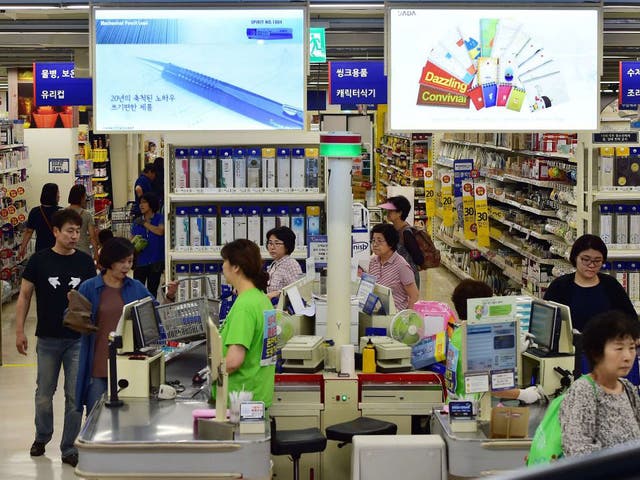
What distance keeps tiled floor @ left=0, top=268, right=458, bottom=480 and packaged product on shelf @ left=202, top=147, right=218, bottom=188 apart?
7.02 ft

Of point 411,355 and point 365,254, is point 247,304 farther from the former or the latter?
point 365,254

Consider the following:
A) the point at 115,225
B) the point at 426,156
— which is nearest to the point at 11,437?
the point at 115,225

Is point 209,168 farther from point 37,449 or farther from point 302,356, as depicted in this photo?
point 302,356

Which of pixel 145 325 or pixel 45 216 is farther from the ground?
pixel 45 216

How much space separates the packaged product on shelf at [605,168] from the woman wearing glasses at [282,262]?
316cm

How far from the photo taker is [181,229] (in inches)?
336

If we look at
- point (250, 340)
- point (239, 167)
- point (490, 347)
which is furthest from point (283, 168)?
Result: point (490, 347)

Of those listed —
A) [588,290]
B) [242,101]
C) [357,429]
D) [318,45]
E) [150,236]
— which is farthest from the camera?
[318,45]

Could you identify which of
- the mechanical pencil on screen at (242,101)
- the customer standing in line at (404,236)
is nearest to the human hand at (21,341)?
the mechanical pencil on screen at (242,101)

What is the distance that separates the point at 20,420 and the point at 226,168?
2600mm

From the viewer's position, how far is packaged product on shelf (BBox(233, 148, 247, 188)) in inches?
335

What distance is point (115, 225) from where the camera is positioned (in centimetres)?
1702

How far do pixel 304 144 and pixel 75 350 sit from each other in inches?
127

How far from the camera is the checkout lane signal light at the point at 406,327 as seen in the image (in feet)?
17.5
